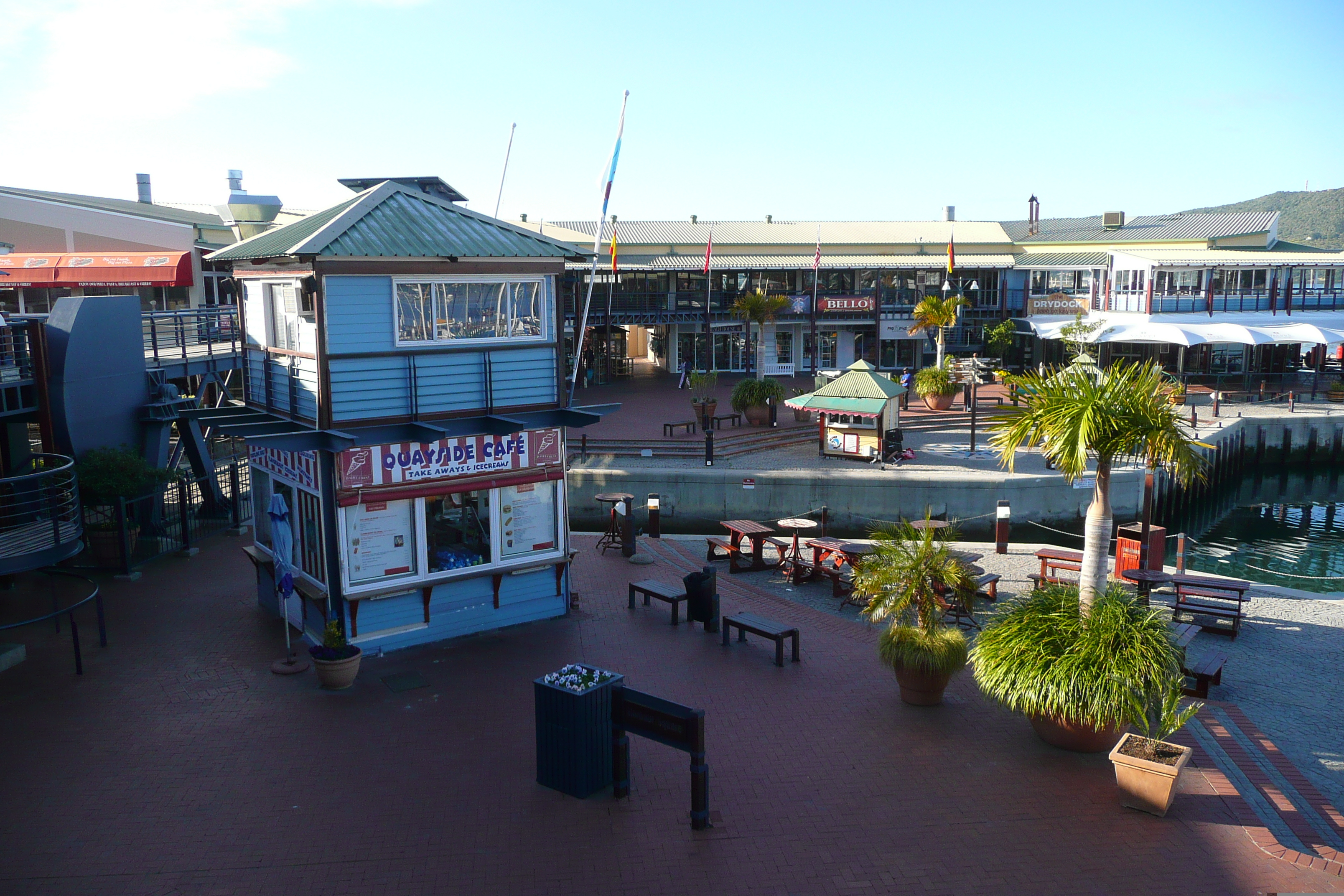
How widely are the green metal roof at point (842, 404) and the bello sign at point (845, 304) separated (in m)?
19.3

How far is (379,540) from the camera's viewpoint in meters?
12.9

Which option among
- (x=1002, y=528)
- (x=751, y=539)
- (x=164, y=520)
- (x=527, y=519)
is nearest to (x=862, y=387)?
(x=1002, y=528)

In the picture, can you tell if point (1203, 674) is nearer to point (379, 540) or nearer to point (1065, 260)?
point (379, 540)

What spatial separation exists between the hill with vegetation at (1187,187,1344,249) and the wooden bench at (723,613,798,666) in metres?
126

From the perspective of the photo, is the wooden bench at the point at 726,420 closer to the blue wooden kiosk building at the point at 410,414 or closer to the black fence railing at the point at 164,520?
the black fence railing at the point at 164,520

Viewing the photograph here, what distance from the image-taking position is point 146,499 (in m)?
18.5

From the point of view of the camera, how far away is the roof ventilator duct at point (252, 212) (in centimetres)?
2900

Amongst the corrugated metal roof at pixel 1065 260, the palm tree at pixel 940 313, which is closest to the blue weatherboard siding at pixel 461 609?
the palm tree at pixel 940 313

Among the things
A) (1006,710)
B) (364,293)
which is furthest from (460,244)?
(1006,710)

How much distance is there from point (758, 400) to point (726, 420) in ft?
6.38

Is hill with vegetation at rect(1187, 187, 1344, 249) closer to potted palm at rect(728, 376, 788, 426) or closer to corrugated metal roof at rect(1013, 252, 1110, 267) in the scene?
corrugated metal roof at rect(1013, 252, 1110, 267)

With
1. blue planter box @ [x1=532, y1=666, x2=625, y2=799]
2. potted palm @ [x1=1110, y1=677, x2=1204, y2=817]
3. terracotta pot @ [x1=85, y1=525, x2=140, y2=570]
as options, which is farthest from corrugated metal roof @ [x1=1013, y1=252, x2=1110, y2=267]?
blue planter box @ [x1=532, y1=666, x2=625, y2=799]

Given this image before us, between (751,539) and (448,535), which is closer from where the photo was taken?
(448,535)

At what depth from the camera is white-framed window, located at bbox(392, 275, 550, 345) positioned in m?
12.9
